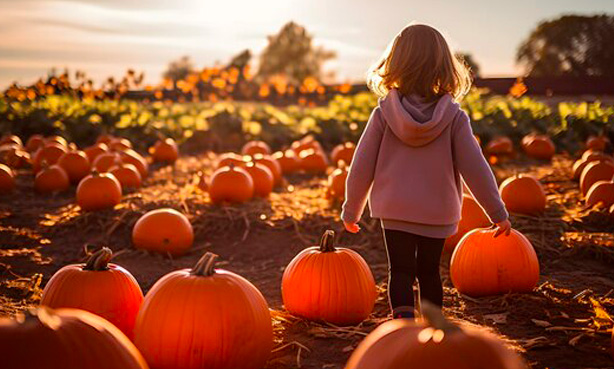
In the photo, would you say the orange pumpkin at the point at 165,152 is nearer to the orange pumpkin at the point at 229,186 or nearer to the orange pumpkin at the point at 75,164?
the orange pumpkin at the point at 75,164

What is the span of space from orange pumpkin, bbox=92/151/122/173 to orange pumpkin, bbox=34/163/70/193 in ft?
1.44

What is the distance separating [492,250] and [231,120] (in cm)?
1014

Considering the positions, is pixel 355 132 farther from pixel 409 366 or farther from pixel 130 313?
pixel 409 366

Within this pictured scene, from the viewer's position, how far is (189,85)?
17.4 meters

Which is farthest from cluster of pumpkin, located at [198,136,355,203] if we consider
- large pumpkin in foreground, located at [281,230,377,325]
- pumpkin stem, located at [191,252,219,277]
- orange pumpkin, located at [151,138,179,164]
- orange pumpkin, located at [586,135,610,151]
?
pumpkin stem, located at [191,252,219,277]

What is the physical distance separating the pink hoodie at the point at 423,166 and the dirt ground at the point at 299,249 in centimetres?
71

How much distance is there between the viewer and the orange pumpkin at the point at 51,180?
9.01 m

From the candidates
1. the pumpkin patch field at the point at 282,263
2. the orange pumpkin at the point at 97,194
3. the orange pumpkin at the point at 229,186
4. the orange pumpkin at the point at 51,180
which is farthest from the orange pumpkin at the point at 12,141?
the orange pumpkin at the point at 229,186

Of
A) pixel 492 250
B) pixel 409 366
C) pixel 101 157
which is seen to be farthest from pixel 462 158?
pixel 101 157

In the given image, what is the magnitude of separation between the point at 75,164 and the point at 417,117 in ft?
22.0

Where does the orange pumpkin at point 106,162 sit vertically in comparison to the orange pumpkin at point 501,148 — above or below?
below

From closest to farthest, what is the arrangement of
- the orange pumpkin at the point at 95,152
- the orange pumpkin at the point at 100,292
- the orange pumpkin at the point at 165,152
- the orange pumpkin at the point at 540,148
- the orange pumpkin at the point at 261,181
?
the orange pumpkin at the point at 100,292 → the orange pumpkin at the point at 261,181 → the orange pumpkin at the point at 95,152 → the orange pumpkin at the point at 540,148 → the orange pumpkin at the point at 165,152

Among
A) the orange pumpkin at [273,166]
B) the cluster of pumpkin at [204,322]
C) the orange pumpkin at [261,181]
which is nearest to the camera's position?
the cluster of pumpkin at [204,322]

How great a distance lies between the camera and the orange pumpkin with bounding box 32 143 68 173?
→ 10.1 meters
